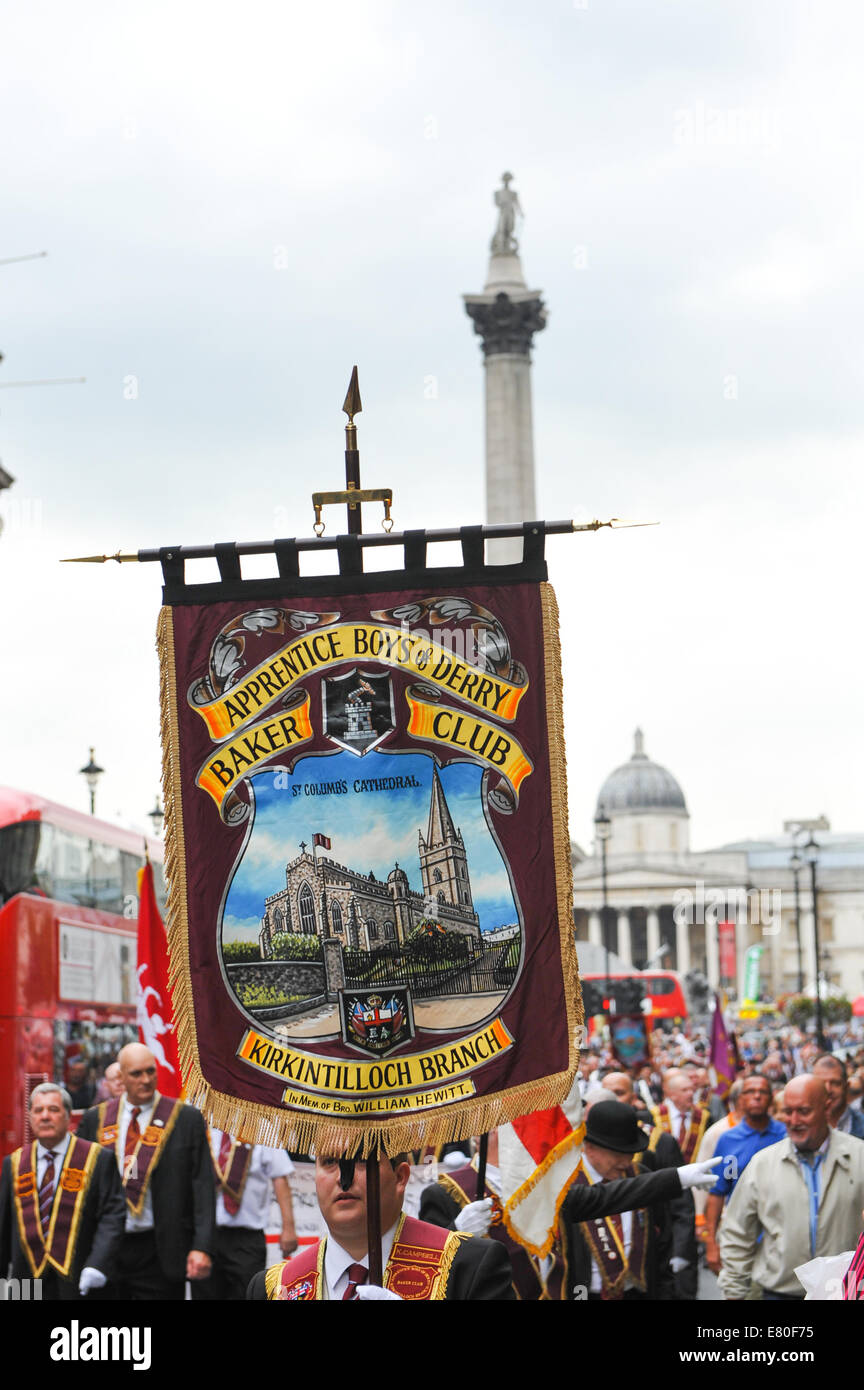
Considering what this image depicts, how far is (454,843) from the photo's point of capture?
545 cm

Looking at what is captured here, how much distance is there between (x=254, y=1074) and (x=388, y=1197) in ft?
1.88

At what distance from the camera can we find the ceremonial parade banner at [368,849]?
17.4 feet

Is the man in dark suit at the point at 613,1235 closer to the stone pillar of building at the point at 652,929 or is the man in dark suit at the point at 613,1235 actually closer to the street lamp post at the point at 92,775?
the street lamp post at the point at 92,775

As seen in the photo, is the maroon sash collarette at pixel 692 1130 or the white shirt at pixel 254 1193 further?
the maroon sash collarette at pixel 692 1130

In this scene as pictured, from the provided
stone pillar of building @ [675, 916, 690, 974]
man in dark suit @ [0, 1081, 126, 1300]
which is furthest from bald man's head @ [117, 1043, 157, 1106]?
stone pillar of building @ [675, 916, 690, 974]

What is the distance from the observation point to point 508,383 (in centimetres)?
6212

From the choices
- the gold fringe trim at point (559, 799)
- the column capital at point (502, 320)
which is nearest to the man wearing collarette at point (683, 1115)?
the gold fringe trim at point (559, 799)

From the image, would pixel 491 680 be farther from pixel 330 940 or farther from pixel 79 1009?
pixel 79 1009

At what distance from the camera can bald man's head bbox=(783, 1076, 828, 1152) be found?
7766 mm

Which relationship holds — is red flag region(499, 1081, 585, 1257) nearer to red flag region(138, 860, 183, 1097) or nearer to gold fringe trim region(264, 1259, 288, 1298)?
gold fringe trim region(264, 1259, 288, 1298)

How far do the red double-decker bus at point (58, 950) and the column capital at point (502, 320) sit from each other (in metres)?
44.7

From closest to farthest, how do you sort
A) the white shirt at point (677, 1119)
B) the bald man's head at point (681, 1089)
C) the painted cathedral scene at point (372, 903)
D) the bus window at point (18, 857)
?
the painted cathedral scene at point (372, 903), the white shirt at point (677, 1119), the bald man's head at point (681, 1089), the bus window at point (18, 857)

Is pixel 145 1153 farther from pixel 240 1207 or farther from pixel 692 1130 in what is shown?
pixel 692 1130

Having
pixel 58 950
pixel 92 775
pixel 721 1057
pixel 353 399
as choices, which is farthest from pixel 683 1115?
pixel 92 775
